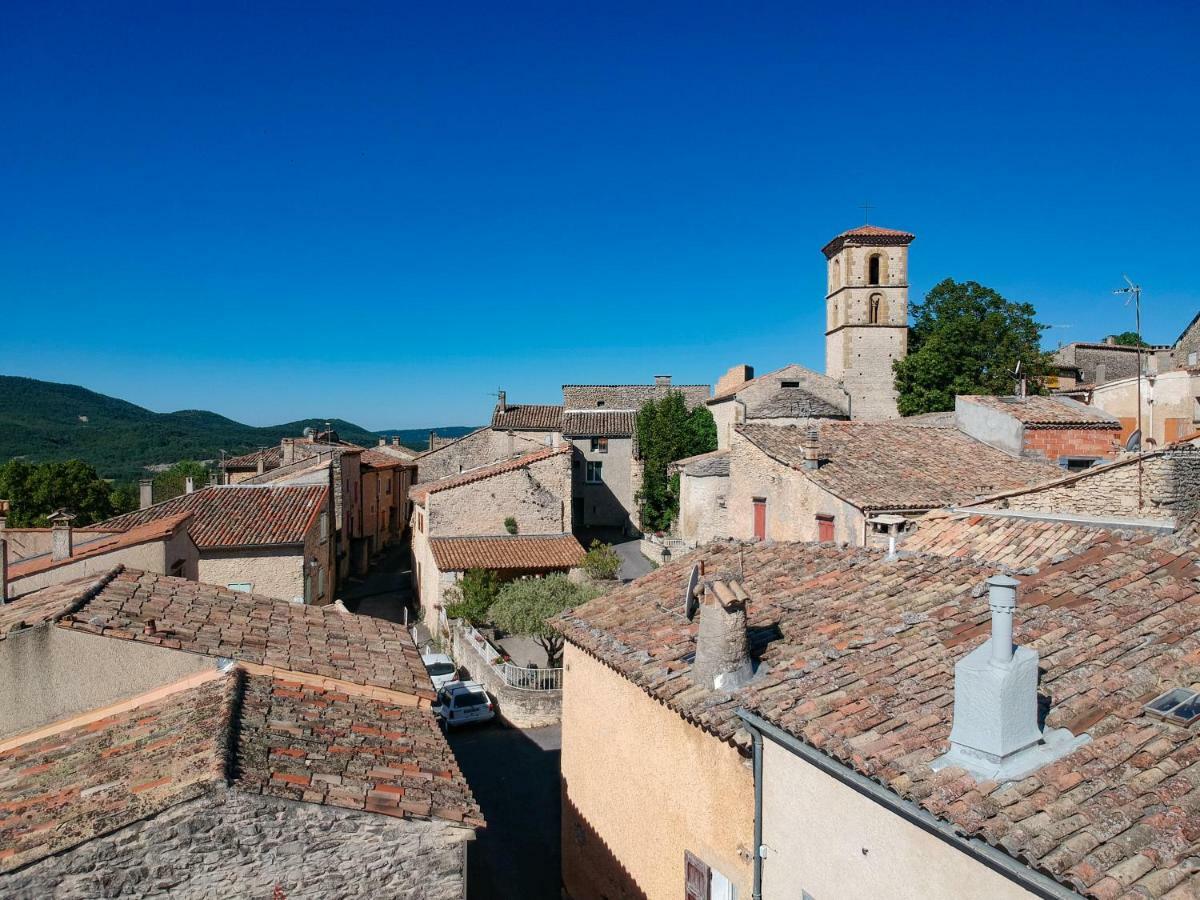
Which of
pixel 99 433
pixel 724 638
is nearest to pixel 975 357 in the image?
pixel 724 638

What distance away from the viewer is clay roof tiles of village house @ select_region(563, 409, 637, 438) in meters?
44.4

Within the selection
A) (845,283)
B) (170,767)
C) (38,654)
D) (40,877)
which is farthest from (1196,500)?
(845,283)

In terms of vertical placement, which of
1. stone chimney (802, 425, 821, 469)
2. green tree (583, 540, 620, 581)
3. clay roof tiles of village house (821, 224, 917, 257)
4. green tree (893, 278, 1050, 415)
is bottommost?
green tree (583, 540, 620, 581)

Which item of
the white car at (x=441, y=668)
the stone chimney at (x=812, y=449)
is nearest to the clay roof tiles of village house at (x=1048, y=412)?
the stone chimney at (x=812, y=449)

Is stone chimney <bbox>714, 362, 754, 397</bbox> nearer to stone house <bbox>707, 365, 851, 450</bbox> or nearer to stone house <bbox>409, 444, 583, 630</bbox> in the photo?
stone house <bbox>707, 365, 851, 450</bbox>

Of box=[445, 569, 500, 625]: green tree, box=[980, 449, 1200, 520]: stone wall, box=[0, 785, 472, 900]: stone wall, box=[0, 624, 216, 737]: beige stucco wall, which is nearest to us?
box=[0, 785, 472, 900]: stone wall

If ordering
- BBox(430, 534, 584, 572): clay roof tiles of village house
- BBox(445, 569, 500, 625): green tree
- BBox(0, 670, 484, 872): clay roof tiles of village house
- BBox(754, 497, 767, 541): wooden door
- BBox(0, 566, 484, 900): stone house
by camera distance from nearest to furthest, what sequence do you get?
BBox(0, 566, 484, 900): stone house, BBox(0, 670, 484, 872): clay roof tiles of village house, BBox(754, 497, 767, 541): wooden door, BBox(445, 569, 500, 625): green tree, BBox(430, 534, 584, 572): clay roof tiles of village house

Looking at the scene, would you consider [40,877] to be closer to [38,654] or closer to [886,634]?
[38,654]

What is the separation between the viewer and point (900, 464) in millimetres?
18125

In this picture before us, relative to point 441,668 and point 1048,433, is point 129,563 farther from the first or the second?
point 1048,433

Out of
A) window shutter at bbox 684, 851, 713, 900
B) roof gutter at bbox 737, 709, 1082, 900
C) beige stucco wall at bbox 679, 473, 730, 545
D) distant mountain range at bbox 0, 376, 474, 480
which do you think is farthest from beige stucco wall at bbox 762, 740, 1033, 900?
distant mountain range at bbox 0, 376, 474, 480

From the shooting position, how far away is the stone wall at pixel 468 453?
148 ft

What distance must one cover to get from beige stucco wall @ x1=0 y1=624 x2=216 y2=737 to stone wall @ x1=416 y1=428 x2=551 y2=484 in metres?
37.0

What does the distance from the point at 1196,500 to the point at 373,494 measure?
3585cm
